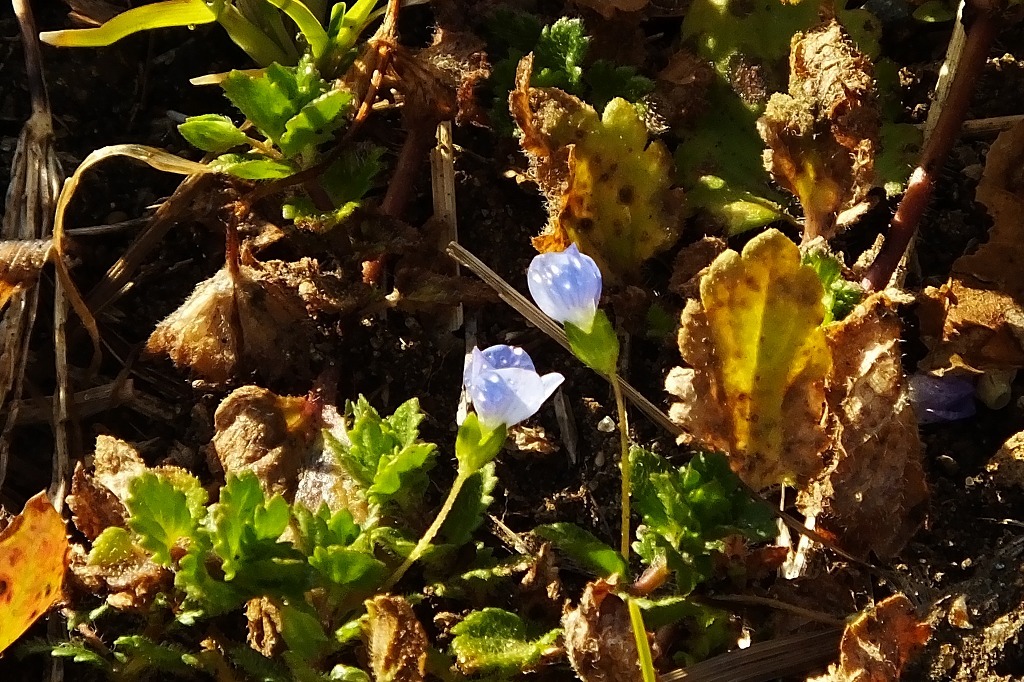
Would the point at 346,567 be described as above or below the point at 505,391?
below

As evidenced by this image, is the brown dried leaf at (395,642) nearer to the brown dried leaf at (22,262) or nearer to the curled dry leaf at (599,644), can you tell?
the curled dry leaf at (599,644)

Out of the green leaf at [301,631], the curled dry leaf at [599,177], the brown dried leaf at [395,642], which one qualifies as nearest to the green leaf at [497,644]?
the brown dried leaf at [395,642]

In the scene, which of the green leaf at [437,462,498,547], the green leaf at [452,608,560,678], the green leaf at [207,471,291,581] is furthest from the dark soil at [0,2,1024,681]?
the green leaf at [207,471,291,581]

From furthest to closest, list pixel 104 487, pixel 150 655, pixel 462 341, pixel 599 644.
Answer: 1. pixel 462 341
2. pixel 104 487
3. pixel 150 655
4. pixel 599 644

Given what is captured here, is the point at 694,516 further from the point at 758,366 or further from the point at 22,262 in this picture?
the point at 22,262

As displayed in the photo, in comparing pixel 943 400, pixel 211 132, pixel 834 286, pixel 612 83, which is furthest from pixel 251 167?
pixel 943 400

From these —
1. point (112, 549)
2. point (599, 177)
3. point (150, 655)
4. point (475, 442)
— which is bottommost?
point (150, 655)

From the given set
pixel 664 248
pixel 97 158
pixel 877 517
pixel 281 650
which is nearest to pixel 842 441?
pixel 877 517
